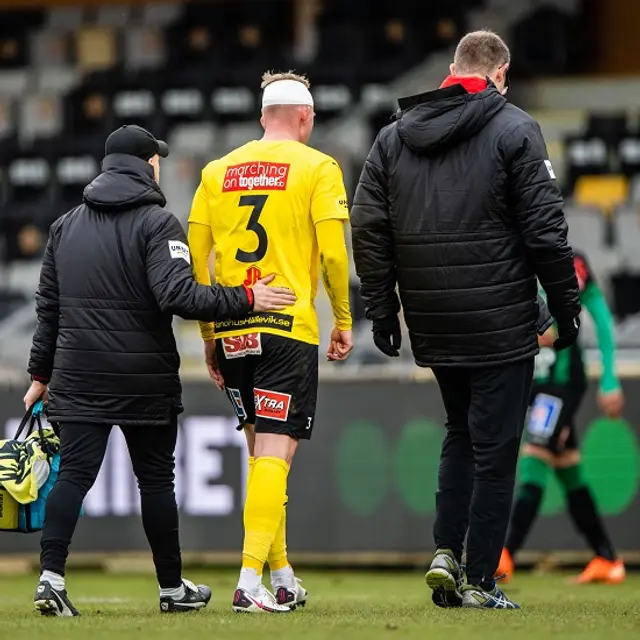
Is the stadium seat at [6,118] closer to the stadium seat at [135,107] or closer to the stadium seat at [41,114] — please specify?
the stadium seat at [41,114]

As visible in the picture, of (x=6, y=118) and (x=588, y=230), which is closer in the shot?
(x=588, y=230)

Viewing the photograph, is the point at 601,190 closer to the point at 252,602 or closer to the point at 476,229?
the point at 476,229

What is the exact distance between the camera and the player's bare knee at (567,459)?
874cm

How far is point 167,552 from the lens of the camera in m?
5.96

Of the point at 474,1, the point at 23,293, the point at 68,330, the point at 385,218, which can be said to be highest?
the point at 474,1

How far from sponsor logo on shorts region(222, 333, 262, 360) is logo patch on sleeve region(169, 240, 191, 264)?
0.35m

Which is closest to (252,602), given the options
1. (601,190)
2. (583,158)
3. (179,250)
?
(179,250)

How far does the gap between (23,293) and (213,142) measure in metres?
4.90

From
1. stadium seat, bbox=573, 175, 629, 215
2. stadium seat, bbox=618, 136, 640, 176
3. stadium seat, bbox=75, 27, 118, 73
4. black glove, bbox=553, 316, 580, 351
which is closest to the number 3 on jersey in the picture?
black glove, bbox=553, 316, 580, 351

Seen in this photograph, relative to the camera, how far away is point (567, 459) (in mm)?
8742

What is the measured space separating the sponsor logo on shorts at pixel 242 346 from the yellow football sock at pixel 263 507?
1.32 feet

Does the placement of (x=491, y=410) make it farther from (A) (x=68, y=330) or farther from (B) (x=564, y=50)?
(B) (x=564, y=50)

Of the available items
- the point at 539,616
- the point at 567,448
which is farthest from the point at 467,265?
the point at 567,448

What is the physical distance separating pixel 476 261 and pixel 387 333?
0.51 metres
